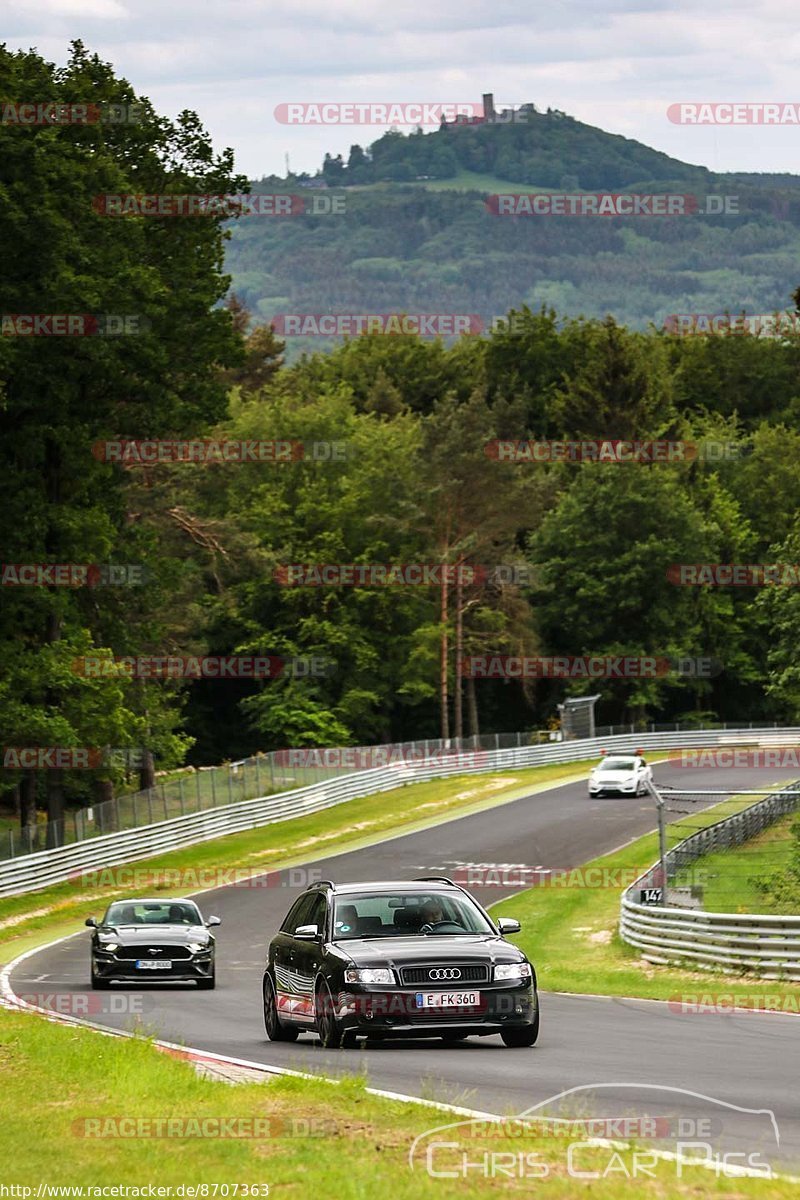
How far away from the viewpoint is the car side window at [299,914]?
1706cm

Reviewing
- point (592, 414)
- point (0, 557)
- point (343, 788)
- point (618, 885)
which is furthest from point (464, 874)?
point (592, 414)

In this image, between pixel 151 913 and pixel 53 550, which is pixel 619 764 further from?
pixel 151 913

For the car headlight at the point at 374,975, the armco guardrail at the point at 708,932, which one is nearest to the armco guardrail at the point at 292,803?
the armco guardrail at the point at 708,932

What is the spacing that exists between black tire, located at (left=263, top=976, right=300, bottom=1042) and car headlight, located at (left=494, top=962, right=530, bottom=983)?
2674mm

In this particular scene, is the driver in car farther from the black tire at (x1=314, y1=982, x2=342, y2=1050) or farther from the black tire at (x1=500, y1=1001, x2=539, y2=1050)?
the black tire at (x1=500, y1=1001, x2=539, y2=1050)

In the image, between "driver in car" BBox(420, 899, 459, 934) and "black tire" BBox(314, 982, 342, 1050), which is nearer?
"black tire" BBox(314, 982, 342, 1050)

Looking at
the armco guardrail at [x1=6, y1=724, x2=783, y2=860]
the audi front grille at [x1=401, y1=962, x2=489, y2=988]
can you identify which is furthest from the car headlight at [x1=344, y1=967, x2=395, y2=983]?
the armco guardrail at [x1=6, y1=724, x2=783, y2=860]

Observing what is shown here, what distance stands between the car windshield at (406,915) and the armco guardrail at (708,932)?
8629mm

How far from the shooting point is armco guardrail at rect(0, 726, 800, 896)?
1818 inches

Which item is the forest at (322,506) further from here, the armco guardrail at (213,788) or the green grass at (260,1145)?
the green grass at (260,1145)

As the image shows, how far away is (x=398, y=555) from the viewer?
95.2 m

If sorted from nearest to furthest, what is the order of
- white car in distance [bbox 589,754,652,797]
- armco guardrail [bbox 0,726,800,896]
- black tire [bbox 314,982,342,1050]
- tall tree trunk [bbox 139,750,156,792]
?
black tire [bbox 314,982,342,1050] < armco guardrail [bbox 0,726,800,896] < white car in distance [bbox 589,754,652,797] < tall tree trunk [bbox 139,750,156,792]

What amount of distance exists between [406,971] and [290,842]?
3850 centimetres

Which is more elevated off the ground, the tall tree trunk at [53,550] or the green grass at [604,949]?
the tall tree trunk at [53,550]
